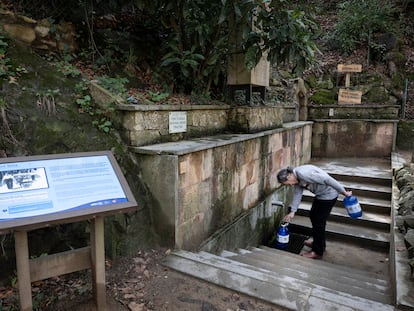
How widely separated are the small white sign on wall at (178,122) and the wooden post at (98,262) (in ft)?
5.71

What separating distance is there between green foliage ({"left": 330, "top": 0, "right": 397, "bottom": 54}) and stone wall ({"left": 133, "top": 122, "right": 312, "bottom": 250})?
8853 millimetres

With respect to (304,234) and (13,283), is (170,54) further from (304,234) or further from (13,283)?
(304,234)

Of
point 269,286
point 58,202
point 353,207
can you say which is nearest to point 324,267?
point 353,207

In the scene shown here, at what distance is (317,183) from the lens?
4125 mm

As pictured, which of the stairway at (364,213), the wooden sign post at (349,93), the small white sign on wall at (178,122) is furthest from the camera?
the wooden sign post at (349,93)

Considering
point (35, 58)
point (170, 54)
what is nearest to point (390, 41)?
point (170, 54)

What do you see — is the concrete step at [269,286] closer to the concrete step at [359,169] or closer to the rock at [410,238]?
the rock at [410,238]

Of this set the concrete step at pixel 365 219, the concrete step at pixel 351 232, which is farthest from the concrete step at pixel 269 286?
the concrete step at pixel 365 219

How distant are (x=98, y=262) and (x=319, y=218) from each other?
3389 millimetres

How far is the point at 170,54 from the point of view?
411 centimetres

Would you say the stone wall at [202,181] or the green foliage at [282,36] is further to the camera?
the green foliage at [282,36]

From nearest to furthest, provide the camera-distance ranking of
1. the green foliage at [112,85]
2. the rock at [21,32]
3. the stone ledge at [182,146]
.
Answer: the stone ledge at [182,146] < the rock at [21,32] < the green foliage at [112,85]

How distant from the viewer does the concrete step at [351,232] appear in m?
4.93

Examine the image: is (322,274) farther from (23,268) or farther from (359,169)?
(359,169)
